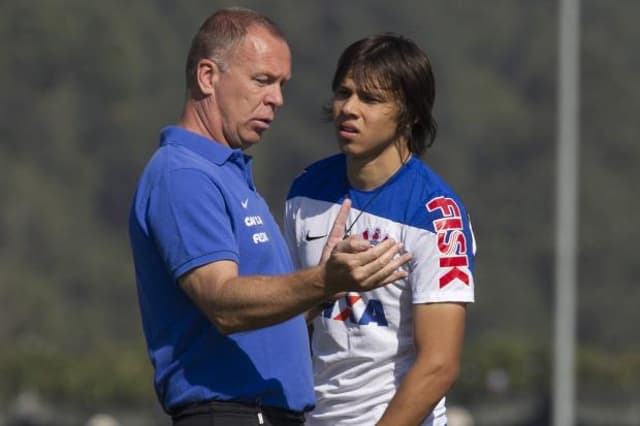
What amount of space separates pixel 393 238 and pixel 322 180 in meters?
0.52

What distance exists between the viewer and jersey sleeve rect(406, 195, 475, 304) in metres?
5.72

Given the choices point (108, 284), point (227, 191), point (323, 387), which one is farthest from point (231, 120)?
point (108, 284)

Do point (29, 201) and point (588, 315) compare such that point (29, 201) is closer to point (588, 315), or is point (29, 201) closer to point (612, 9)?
point (588, 315)

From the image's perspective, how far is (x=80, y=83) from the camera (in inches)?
2032

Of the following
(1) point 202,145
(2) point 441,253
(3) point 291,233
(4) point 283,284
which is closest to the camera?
(4) point 283,284

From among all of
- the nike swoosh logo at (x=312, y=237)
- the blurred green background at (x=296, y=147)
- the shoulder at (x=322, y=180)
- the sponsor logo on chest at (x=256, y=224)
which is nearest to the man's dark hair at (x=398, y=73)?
the shoulder at (x=322, y=180)

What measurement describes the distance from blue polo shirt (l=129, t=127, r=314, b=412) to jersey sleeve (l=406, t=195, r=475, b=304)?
636 mm

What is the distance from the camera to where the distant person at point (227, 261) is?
485 centimetres

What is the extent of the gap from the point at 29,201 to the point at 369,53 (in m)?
42.3

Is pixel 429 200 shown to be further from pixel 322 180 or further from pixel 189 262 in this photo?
pixel 189 262

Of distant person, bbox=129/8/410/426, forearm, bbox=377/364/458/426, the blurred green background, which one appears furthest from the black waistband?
the blurred green background

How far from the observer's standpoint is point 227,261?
16.3 feet

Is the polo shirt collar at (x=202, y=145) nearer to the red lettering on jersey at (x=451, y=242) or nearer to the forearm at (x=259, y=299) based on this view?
the forearm at (x=259, y=299)

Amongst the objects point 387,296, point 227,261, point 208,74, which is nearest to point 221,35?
point 208,74
